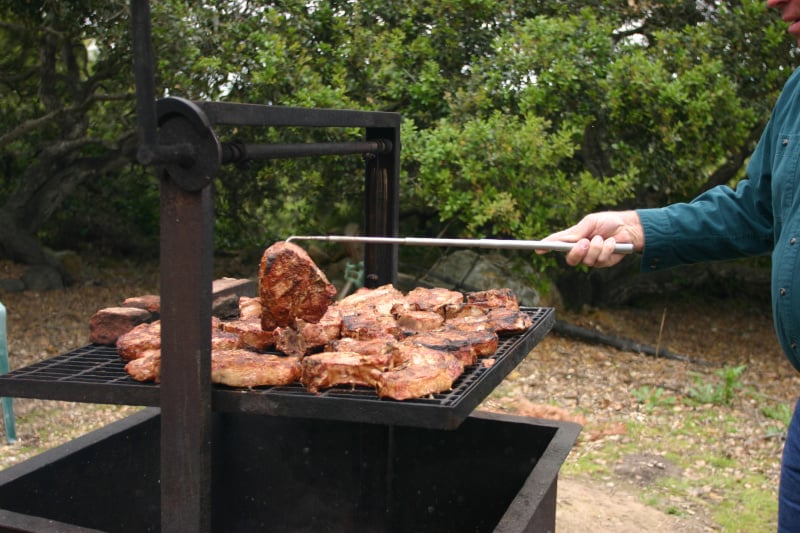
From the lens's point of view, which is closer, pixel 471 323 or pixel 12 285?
pixel 471 323

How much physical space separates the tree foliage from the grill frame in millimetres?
3761

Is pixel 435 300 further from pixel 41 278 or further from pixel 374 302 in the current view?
pixel 41 278

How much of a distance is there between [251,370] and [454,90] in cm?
472

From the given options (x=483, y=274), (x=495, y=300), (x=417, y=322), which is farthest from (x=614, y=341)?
(x=417, y=322)

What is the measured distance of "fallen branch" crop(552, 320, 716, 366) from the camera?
6773mm

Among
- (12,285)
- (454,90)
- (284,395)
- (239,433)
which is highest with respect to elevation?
(454,90)

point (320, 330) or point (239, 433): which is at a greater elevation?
point (320, 330)

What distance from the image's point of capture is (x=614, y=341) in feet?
22.7

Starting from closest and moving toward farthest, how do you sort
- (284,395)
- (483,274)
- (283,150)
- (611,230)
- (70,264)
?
(284,395), (283,150), (611,230), (483,274), (70,264)

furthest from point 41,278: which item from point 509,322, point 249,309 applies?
point 509,322

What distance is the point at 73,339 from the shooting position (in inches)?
256

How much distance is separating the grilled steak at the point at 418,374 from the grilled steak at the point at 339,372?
37 mm

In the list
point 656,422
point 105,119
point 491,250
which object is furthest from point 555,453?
point 105,119

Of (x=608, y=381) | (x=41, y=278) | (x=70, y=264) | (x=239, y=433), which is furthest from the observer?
(x=70, y=264)
